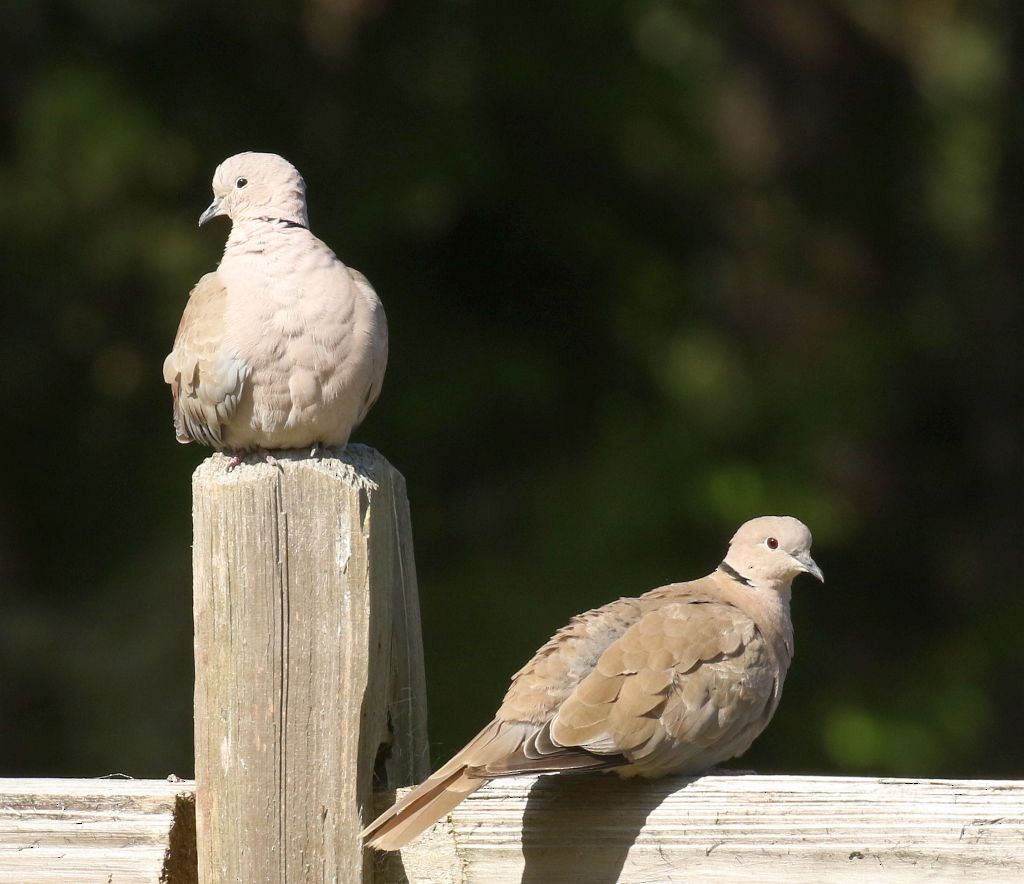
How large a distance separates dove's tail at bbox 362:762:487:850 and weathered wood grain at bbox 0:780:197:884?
291 mm

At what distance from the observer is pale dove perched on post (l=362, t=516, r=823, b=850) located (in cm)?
207

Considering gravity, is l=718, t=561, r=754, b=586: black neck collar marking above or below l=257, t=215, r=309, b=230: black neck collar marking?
below

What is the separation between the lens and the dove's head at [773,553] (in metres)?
3.08

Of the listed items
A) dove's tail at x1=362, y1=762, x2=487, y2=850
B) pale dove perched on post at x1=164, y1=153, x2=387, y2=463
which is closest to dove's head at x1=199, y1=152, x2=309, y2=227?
pale dove perched on post at x1=164, y1=153, x2=387, y2=463

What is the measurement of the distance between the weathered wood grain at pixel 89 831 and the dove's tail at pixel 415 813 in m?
0.29

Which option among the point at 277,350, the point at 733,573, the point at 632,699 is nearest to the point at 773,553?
the point at 733,573

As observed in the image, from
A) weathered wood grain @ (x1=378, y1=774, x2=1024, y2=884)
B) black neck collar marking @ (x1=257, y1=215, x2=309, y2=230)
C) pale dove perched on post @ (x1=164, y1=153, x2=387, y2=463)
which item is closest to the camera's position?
weathered wood grain @ (x1=378, y1=774, x2=1024, y2=884)

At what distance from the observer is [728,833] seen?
1.93 meters

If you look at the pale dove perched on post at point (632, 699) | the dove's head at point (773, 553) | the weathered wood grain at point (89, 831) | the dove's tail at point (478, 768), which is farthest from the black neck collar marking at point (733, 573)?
the weathered wood grain at point (89, 831)

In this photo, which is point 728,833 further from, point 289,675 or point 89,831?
point 89,831

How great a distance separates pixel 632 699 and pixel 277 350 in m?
0.81

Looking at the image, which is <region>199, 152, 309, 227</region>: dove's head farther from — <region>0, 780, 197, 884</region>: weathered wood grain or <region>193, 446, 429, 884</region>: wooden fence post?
<region>0, 780, 197, 884</region>: weathered wood grain

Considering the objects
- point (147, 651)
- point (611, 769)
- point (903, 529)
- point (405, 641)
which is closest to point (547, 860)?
point (611, 769)

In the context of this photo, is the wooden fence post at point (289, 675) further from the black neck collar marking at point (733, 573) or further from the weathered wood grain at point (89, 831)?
the black neck collar marking at point (733, 573)
